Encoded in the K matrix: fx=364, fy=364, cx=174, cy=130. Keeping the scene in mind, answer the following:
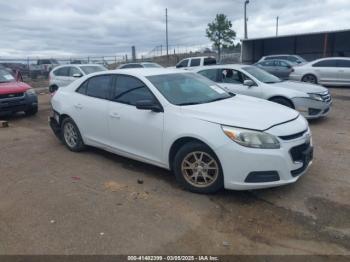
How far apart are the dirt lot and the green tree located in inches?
1573

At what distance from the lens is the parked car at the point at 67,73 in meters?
14.3

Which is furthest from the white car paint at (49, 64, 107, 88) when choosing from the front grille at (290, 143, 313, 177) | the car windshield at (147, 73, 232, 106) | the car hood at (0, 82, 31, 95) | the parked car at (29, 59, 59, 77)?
the parked car at (29, 59, 59, 77)

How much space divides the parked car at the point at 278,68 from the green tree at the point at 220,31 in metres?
24.9

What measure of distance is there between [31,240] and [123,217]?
3.17 feet

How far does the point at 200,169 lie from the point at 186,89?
140 cm

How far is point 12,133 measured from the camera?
28.3 feet

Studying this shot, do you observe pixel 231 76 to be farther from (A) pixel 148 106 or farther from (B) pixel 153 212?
(B) pixel 153 212

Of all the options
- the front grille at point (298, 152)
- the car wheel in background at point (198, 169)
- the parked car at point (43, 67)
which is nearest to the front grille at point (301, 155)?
the front grille at point (298, 152)

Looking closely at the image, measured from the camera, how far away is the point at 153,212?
13.7ft

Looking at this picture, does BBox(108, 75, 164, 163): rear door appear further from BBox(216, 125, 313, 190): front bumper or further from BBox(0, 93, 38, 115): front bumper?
BBox(0, 93, 38, 115): front bumper

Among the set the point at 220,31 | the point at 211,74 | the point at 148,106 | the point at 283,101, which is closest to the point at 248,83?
the point at 283,101

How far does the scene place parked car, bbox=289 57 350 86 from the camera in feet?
52.7

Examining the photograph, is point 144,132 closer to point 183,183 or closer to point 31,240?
point 183,183

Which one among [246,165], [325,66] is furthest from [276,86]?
[325,66]
